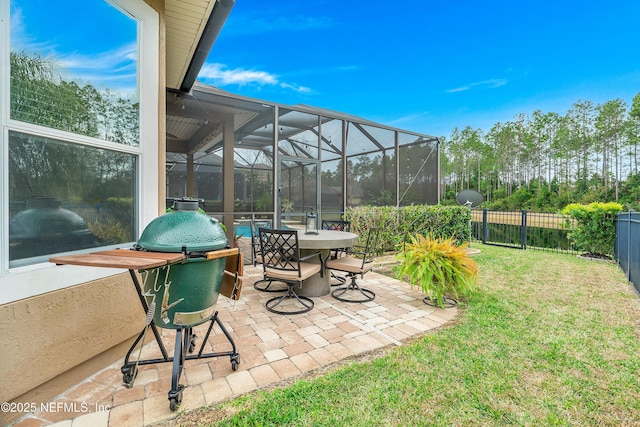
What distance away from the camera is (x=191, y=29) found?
3.10 meters

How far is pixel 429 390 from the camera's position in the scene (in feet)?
6.17

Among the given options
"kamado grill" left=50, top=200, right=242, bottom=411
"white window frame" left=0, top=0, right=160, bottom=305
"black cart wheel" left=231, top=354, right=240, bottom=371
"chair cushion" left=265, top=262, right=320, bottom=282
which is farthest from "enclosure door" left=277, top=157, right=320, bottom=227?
"kamado grill" left=50, top=200, right=242, bottom=411

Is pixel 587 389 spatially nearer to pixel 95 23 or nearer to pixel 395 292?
pixel 395 292

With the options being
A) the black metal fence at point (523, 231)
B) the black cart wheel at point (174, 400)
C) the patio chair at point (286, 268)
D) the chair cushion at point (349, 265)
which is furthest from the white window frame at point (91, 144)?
the black metal fence at point (523, 231)

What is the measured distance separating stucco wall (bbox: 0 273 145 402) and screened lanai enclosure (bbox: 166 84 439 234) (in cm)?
348

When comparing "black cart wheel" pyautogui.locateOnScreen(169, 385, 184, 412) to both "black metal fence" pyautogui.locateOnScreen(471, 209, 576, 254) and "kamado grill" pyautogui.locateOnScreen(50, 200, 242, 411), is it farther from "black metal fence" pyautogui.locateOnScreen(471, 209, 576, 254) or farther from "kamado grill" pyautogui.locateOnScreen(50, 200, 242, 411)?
"black metal fence" pyautogui.locateOnScreen(471, 209, 576, 254)

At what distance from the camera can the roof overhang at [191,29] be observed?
271 cm

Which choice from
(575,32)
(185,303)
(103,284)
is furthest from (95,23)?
(575,32)

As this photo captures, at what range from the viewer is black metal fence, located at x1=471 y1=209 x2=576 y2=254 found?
8.23 metres

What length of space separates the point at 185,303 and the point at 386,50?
63.2 ft

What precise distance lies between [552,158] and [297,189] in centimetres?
3164

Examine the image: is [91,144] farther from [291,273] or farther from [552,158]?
[552,158]

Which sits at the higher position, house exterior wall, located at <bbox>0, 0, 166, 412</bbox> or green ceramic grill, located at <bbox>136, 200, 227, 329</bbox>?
green ceramic grill, located at <bbox>136, 200, 227, 329</bbox>

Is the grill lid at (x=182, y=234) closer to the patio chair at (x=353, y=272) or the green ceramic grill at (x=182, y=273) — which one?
the green ceramic grill at (x=182, y=273)
